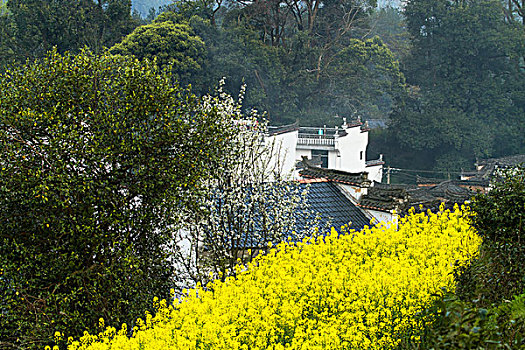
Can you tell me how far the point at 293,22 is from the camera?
153ft

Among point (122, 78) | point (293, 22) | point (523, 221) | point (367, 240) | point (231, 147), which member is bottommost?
point (367, 240)

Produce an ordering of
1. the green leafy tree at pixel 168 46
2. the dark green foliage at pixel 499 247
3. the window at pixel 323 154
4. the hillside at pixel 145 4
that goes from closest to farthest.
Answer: the dark green foliage at pixel 499 247
the window at pixel 323 154
the green leafy tree at pixel 168 46
the hillside at pixel 145 4

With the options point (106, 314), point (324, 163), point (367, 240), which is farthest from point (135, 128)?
point (324, 163)

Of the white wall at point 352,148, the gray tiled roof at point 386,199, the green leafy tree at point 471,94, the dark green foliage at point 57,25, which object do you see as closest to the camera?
the gray tiled roof at point 386,199

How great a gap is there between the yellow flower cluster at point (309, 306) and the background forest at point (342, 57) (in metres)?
30.5

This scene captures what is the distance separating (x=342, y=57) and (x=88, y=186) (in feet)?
126

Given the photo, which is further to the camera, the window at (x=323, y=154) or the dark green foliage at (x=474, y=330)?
the window at (x=323, y=154)

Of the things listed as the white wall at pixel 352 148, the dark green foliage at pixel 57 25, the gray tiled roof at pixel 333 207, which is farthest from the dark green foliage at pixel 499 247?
the dark green foliage at pixel 57 25

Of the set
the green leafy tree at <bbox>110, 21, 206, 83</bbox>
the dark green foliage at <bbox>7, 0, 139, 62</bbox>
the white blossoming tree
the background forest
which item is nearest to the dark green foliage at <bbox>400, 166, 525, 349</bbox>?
the white blossoming tree

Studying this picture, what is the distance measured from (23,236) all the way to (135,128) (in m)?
2.13

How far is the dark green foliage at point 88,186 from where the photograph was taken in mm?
7824

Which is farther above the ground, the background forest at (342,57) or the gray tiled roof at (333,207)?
the background forest at (342,57)

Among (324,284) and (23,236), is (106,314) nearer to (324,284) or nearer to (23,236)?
(23,236)

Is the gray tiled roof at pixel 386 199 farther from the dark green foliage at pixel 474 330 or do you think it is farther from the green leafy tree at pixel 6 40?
the green leafy tree at pixel 6 40
